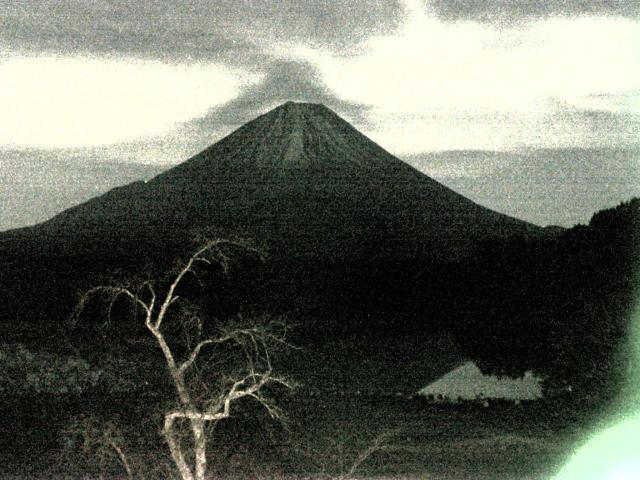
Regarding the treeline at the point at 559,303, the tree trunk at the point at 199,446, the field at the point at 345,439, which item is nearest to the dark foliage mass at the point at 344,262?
the treeline at the point at 559,303

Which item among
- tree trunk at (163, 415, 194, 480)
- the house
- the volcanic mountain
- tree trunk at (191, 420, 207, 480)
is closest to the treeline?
the house

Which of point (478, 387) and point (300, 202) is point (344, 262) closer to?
point (300, 202)

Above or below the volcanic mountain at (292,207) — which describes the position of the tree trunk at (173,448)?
below

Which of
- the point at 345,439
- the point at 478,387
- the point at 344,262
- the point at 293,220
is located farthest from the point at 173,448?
the point at 293,220

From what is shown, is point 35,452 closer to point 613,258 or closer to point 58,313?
point 613,258

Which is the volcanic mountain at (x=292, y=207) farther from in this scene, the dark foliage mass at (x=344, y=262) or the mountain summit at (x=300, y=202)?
the dark foliage mass at (x=344, y=262)

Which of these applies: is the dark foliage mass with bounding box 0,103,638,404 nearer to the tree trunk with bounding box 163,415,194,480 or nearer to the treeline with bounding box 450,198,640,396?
the treeline with bounding box 450,198,640,396

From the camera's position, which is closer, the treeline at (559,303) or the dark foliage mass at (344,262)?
the treeline at (559,303)
